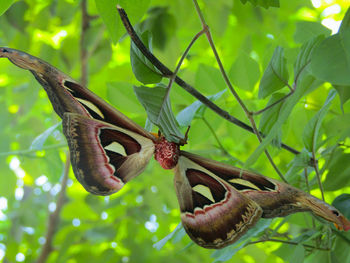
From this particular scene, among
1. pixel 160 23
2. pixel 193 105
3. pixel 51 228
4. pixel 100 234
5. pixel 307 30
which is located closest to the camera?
pixel 193 105

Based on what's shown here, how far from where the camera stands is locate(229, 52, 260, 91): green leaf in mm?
785

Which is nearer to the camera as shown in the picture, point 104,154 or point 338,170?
point 104,154

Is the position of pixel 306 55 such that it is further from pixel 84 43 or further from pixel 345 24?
pixel 84 43

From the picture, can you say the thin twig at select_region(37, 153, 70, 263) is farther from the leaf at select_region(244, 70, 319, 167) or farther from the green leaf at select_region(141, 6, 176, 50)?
the leaf at select_region(244, 70, 319, 167)

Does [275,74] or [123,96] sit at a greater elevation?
[275,74]

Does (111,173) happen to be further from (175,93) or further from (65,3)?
(65,3)

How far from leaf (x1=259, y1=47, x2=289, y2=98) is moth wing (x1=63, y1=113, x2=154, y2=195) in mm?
196

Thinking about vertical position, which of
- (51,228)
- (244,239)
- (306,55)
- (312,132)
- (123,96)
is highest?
(306,55)

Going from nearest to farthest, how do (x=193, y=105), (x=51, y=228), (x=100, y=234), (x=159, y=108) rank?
(x=159, y=108)
(x=193, y=105)
(x=100, y=234)
(x=51, y=228)

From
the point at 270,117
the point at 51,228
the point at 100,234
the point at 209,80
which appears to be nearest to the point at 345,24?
the point at 270,117

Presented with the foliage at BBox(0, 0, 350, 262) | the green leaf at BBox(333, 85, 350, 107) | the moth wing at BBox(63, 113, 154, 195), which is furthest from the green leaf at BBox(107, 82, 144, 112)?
the green leaf at BBox(333, 85, 350, 107)

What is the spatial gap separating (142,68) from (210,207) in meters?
0.21

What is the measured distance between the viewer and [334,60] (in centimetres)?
47

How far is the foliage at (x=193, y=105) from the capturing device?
56 centimetres
